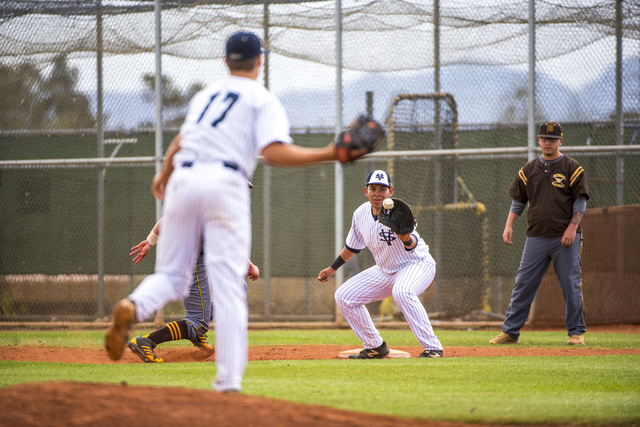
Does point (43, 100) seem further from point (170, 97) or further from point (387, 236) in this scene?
point (387, 236)

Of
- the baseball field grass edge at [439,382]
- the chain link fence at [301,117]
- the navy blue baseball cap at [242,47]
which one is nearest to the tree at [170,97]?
the chain link fence at [301,117]

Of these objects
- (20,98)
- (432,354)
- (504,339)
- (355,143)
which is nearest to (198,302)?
(432,354)

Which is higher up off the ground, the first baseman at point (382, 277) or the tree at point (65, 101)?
the tree at point (65, 101)

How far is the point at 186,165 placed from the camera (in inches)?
120

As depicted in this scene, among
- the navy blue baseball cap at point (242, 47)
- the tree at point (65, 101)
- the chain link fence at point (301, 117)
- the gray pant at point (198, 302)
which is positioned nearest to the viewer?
the navy blue baseball cap at point (242, 47)

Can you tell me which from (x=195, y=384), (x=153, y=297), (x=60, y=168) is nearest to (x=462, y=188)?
(x=60, y=168)

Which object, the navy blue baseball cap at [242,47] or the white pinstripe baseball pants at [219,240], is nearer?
the white pinstripe baseball pants at [219,240]

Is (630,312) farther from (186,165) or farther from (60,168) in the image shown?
(60,168)

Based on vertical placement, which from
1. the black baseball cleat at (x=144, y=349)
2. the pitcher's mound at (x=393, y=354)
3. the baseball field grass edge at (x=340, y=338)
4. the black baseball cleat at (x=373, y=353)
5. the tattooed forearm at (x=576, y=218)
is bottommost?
the baseball field grass edge at (x=340, y=338)

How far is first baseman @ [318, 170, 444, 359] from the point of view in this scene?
562cm

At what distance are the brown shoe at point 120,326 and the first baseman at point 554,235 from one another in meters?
4.91

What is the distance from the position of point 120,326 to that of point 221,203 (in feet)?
2.52

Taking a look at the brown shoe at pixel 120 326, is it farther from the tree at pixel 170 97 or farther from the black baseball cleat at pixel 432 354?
the tree at pixel 170 97

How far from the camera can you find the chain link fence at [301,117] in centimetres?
948
